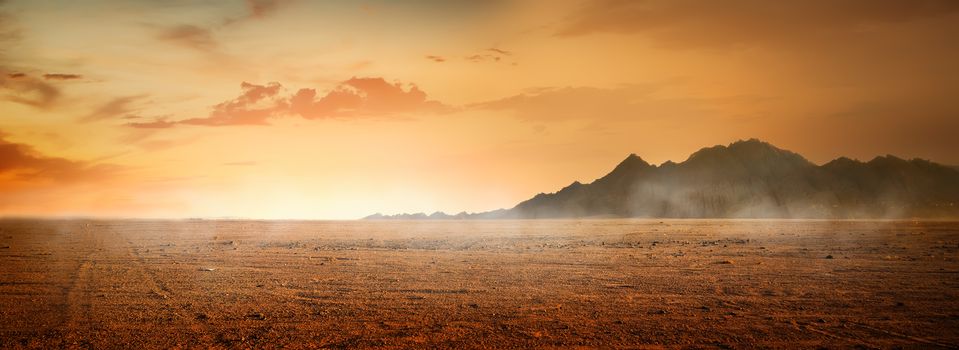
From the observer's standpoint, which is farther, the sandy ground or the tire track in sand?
the tire track in sand

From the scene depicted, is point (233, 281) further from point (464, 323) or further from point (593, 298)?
point (593, 298)

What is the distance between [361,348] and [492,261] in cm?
1841

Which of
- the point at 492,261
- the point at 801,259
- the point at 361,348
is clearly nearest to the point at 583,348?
the point at 361,348

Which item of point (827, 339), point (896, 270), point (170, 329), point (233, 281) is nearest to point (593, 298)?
point (827, 339)

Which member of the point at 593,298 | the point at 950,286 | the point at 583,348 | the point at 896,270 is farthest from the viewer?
the point at 896,270

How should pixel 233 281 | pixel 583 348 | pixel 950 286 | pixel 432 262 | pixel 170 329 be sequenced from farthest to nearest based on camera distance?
1. pixel 432 262
2. pixel 233 281
3. pixel 950 286
4. pixel 170 329
5. pixel 583 348

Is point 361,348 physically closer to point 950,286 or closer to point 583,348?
point 583,348

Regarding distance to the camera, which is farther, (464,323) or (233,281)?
(233,281)

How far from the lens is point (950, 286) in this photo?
18969 mm

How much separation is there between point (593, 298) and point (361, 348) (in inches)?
317

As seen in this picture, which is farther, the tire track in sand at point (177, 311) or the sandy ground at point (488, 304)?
the tire track in sand at point (177, 311)

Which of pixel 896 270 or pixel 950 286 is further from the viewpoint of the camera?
pixel 896 270

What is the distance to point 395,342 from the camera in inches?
465

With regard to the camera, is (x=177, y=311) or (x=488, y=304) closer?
(x=177, y=311)
